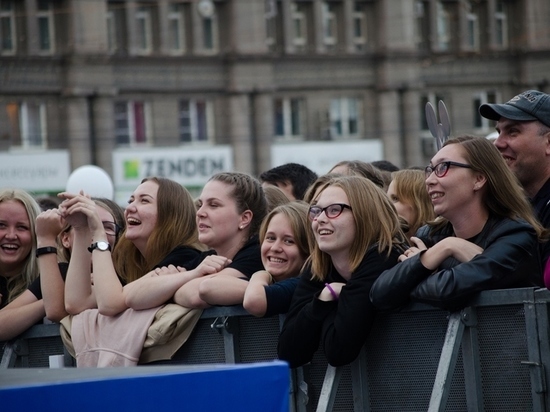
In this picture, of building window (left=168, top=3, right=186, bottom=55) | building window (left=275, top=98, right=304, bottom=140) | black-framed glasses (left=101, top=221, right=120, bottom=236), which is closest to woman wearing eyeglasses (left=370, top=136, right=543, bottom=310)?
black-framed glasses (left=101, top=221, right=120, bottom=236)

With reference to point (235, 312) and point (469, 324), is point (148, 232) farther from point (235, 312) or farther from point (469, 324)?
point (469, 324)

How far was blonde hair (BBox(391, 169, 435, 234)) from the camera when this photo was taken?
24.1 ft

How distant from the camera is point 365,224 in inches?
233

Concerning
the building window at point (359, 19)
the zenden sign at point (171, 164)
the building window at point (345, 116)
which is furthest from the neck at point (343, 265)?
the building window at point (359, 19)

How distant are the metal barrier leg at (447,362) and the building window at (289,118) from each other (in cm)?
4211

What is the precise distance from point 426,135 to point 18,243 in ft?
137

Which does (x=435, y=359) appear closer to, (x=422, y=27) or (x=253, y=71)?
(x=253, y=71)

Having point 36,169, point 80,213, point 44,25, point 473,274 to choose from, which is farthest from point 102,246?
point 44,25

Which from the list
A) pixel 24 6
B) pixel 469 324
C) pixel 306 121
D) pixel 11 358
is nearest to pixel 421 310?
pixel 469 324

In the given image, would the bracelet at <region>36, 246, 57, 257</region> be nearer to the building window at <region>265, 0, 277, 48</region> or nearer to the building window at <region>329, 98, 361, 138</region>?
the building window at <region>265, 0, 277, 48</region>

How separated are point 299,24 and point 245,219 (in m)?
42.2

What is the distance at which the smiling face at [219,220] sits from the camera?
692 centimetres

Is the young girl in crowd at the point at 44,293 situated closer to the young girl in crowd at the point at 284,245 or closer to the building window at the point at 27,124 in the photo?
the young girl in crowd at the point at 284,245

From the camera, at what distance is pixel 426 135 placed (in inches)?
1935
